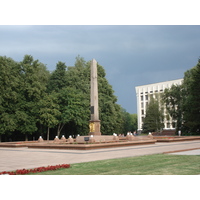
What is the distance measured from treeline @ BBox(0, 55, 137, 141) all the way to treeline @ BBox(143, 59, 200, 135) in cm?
1198

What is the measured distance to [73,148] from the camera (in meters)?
21.3

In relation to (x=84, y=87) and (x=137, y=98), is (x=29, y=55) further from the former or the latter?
(x=137, y=98)

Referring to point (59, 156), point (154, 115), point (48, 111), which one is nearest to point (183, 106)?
Answer: point (154, 115)

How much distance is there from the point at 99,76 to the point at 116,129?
32.9 ft

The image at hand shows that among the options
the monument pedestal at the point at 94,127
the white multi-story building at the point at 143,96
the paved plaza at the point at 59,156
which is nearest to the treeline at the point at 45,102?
the monument pedestal at the point at 94,127

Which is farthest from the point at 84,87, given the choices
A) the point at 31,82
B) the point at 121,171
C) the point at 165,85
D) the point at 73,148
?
the point at 165,85

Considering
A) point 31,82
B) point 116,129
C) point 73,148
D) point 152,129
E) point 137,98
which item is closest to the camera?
point 73,148

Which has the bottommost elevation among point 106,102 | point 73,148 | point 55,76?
point 73,148

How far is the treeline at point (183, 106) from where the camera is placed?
143 ft

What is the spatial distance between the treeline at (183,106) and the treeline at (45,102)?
472 inches

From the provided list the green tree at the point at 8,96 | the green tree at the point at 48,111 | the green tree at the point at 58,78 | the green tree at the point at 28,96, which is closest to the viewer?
the green tree at the point at 8,96

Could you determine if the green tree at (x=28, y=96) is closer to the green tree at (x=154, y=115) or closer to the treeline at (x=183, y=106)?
→ the treeline at (x=183, y=106)

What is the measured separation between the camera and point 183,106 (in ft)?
159

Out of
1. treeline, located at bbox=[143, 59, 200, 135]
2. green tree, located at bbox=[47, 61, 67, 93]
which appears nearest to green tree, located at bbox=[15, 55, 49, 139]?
green tree, located at bbox=[47, 61, 67, 93]
